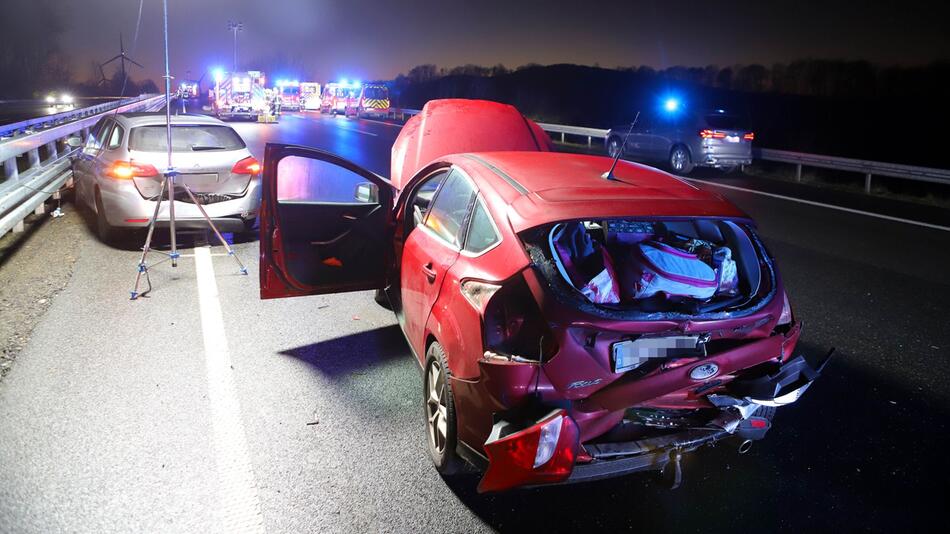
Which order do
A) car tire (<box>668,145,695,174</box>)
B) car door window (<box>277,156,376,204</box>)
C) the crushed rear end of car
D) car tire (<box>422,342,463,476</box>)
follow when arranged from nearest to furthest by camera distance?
the crushed rear end of car < car tire (<box>422,342,463,476</box>) < car door window (<box>277,156,376,204</box>) < car tire (<box>668,145,695,174</box>)

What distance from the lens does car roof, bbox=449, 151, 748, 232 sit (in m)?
3.27

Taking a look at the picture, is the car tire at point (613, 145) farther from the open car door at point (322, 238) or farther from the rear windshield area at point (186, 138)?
the open car door at point (322, 238)

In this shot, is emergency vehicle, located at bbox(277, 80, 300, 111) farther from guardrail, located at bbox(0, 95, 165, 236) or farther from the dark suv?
guardrail, located at bbox(0, 95, 165, 236)

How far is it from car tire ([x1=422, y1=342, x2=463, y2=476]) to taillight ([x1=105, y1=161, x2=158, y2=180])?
18.4 feet

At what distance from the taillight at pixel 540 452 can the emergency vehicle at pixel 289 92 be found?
54.0 metres

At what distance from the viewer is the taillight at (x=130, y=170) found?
8055 millimetres

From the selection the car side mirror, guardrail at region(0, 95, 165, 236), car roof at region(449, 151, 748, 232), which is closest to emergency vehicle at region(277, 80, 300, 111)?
guardrail at region(0, 95, 165, 236)

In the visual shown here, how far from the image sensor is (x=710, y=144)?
18.1m

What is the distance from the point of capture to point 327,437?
3.99m

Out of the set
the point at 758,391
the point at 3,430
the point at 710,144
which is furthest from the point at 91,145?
the point at 710,144

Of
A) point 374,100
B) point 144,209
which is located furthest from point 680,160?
point 374,100

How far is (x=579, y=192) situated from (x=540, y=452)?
4.31 ft

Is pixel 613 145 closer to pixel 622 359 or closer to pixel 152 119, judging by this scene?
pixel 152 119

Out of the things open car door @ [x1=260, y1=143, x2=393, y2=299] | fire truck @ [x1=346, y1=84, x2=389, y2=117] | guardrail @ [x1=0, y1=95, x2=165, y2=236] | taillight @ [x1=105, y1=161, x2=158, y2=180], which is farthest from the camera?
fire truck @ [x1=346, y1=84, x2=389, y2=117]
